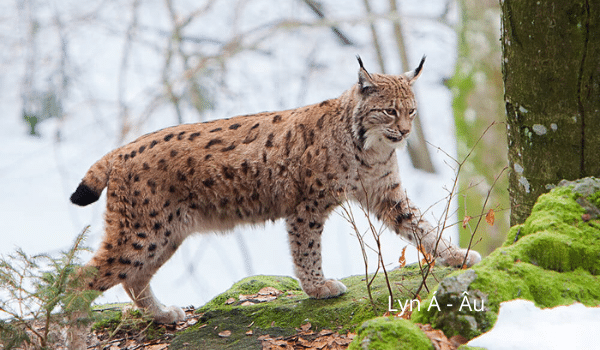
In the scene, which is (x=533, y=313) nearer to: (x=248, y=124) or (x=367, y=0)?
(x=248, y=124)

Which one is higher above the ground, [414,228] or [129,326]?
[414,228]

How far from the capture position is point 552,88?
10.8 ft

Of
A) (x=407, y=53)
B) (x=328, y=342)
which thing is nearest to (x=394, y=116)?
(x=328, y=342)

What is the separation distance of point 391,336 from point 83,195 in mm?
3084

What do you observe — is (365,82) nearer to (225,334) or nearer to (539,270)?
→ (225,334)

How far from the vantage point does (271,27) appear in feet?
34.2

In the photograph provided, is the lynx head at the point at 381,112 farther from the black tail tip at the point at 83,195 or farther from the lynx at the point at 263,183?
the black tail tip at the point at 83,195

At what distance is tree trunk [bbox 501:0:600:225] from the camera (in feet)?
10.4

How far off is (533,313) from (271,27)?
28.1ft

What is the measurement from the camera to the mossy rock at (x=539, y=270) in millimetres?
2594

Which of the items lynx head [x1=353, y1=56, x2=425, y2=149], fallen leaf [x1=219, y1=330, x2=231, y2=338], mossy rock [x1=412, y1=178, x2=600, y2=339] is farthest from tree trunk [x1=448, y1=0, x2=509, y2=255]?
mossy rock [x1=412, y1=178, x2=600, y2=339]

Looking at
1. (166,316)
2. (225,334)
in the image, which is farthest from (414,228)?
(166,316)

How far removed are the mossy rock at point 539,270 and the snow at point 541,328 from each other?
0.14 feet

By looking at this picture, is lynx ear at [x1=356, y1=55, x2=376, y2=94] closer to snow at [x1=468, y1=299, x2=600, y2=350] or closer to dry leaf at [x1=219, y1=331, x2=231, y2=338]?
dry leaf at [x1=219, y1=331, x2=231, y2=338]
